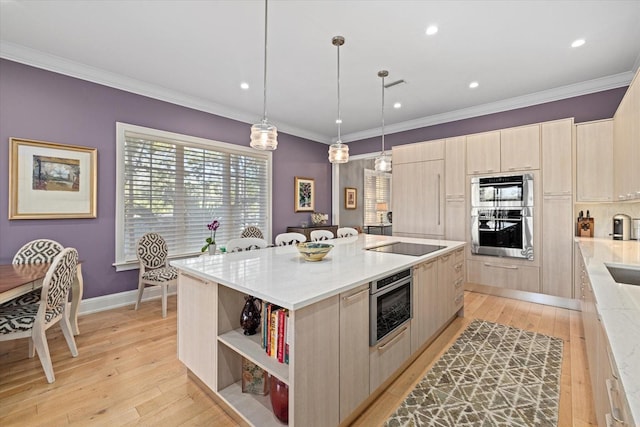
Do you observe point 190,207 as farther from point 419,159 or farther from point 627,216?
point 627,216

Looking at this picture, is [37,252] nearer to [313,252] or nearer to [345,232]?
[313,252]

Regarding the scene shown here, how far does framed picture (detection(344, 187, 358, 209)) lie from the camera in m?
6.81

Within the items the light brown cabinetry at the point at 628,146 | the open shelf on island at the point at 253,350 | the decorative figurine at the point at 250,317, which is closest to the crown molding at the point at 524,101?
the light brown cabinetry at the point at 628,146

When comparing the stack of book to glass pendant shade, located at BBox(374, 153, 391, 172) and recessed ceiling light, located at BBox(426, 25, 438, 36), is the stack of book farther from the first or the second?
recessed ceiling light, located at BBox(426, 25, 438, 36)

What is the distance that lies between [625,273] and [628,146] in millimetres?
1240

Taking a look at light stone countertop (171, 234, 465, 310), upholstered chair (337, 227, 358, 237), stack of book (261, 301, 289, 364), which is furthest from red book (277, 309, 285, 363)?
upholstered chair (337, 227, 358, 237)

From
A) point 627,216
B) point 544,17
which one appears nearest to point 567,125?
point 627,216

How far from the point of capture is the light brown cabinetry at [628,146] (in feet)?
7.00

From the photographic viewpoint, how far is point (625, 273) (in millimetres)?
1930

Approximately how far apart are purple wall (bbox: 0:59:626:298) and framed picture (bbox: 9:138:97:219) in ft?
0.23

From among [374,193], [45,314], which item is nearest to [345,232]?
[45,314]

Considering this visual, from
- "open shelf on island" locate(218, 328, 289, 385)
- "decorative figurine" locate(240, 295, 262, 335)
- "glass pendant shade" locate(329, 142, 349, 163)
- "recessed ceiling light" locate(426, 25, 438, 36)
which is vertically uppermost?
"recessed ceiling light" locate(426, 25, 438, 36)

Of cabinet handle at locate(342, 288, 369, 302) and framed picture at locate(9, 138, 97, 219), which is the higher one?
framed picture at locate(9, 138, 97, 219)

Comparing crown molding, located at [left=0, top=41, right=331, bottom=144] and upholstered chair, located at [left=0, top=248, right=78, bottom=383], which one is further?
crown molding, located at [left=0, top=41, right=331, bottom=144]
